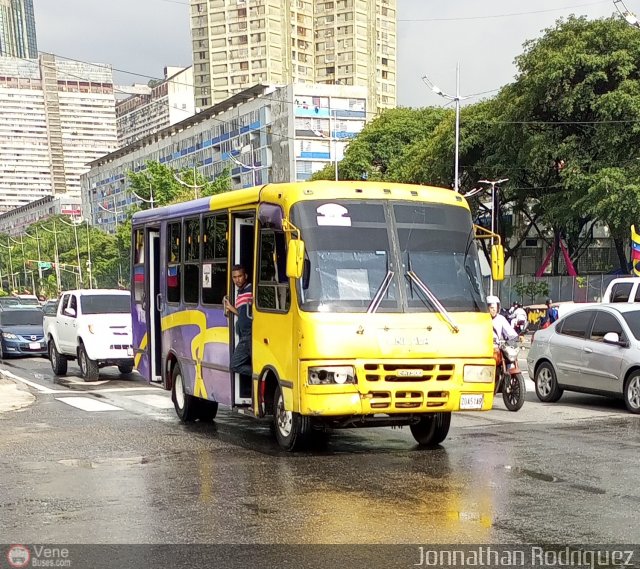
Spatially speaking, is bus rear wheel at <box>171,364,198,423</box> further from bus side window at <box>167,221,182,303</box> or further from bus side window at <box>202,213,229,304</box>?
bus side window at <box>202,213,229,304</box>

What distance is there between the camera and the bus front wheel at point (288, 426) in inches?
380

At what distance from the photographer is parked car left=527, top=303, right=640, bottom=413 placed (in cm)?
1353

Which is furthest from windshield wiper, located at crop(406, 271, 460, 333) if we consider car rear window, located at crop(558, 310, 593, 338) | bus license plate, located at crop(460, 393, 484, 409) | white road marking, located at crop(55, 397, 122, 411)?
white road marking, located at crop(55, 397, 122, 411)

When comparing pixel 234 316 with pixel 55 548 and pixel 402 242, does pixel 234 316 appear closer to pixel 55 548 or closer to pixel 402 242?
pixel 402 242

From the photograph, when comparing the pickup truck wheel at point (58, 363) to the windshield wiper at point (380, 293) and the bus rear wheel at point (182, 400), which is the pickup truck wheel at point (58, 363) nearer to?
the bus rear wheel at point (182, 400)

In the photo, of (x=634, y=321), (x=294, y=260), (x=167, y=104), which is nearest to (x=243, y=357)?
(x=294, y=260)

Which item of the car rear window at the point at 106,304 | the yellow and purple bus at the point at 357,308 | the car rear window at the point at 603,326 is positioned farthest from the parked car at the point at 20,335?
the yellow and purple bus at the point at 357,308

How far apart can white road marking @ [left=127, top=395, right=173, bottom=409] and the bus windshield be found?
6.35 meters

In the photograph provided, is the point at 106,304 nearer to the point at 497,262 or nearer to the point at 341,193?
the point at 341,193

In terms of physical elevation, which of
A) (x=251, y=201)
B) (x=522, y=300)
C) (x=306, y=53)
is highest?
(x=306, y=53)

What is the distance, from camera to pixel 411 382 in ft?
30.4

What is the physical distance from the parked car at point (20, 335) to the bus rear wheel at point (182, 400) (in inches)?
628

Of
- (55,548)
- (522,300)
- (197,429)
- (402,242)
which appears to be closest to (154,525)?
(55,548)

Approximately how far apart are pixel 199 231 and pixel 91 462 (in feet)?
11.3
